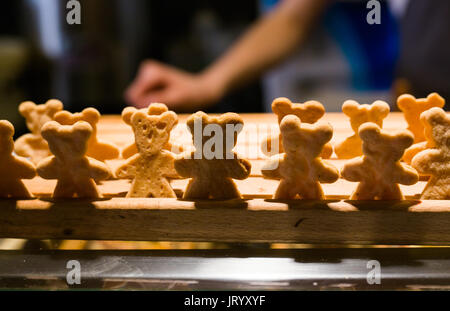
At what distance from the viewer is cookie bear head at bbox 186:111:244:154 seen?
730 mm

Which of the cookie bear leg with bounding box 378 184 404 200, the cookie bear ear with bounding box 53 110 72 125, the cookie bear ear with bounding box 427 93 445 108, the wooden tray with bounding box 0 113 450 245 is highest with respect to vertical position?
the cookie bear ear with bounding box 427 93 445 108

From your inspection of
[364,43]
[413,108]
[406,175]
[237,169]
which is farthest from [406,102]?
[364,43]

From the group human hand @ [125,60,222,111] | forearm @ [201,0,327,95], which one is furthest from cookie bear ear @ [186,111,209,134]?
forearm @ [201,0,327,95]

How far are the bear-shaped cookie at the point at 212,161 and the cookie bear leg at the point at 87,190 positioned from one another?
139 millimetres

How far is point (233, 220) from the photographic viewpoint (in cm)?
75

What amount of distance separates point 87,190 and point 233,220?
24 centimetres

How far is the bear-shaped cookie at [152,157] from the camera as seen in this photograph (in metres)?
0.81

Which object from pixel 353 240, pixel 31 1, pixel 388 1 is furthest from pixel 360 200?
pixel 31 1

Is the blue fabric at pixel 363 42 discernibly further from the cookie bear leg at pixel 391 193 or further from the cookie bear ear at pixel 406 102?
the cookie bear leg at pixel 391 193

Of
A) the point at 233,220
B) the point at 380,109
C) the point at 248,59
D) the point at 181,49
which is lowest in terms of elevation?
the point at 233,220

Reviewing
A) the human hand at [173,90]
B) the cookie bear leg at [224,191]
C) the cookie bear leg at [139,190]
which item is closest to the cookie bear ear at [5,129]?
the cookie bear leg at [139,190]

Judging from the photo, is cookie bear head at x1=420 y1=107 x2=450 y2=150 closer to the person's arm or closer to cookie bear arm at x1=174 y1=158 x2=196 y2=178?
cookie bear arm at x1=174 y1=158 x2=196 y2=178

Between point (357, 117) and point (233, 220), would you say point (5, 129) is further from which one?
point (357, 117)

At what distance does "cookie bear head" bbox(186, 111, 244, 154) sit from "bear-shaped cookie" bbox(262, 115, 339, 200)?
0.22 ft
